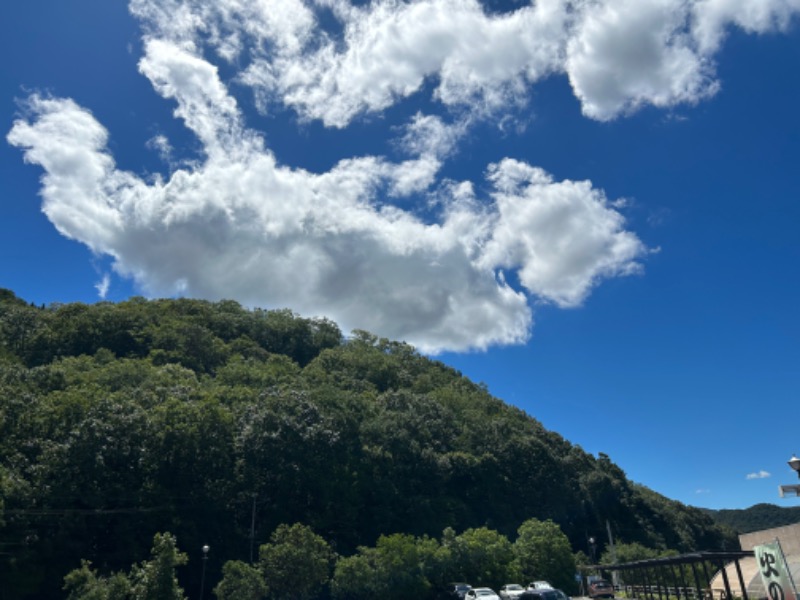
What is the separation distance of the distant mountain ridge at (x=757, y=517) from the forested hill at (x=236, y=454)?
60585 mm

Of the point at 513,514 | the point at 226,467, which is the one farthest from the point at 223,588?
the point at 513,514

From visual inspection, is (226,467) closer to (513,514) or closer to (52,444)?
(52,444)

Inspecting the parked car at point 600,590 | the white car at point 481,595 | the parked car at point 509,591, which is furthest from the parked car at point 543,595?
the parked car at point 600,590

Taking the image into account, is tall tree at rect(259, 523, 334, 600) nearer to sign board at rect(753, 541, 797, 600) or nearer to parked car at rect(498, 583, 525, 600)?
Answer: parked car at rect(498, 583, 525, 600)

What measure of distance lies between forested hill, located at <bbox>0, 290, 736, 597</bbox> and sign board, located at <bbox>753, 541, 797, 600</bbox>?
40.8m

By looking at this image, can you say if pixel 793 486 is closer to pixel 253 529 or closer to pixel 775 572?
pixel 775 572

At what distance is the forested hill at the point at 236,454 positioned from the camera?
43.3 m

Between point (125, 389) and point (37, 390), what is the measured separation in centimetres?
762

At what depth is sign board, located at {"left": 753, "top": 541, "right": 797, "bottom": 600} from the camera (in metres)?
15.2

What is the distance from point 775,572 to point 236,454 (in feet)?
149

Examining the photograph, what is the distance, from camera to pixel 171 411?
49.8 meters

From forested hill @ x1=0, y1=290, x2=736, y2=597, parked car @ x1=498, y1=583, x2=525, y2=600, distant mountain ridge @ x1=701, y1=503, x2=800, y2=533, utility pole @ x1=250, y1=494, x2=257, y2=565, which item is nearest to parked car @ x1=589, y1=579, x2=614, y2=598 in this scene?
parked car @ x1=498, y1=583, x2=525, y2=600

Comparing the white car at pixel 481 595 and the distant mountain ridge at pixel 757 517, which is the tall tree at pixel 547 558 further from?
the distant mountain ridge at pixel 757 517

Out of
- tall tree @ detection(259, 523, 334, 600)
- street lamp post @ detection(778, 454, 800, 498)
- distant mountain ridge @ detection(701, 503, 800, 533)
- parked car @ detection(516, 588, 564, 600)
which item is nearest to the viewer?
street lamp post @ detection(778, 454, 800, 498)
